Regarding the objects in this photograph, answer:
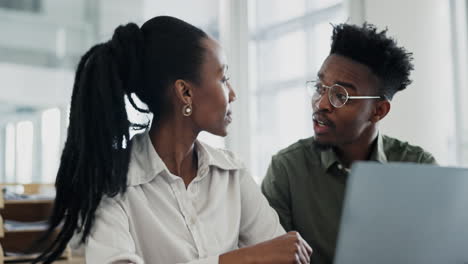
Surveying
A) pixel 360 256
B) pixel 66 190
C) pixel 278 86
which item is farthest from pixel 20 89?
pixel 360 256

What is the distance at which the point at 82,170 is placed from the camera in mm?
1149

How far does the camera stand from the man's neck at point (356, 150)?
5.31 ft

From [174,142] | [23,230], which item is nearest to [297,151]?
[174,142]

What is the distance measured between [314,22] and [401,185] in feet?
10.3

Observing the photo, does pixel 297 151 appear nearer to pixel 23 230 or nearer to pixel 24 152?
pixel 23 230

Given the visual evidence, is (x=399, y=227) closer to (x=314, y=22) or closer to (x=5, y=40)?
(x=5, y=40)

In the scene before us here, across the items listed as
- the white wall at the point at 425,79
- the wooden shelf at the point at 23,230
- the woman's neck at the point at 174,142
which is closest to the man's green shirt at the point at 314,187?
the woman's neck at the point at 174,142

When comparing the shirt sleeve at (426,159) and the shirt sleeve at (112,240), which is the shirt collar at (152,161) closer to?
the shirt sleeve at (112,240)

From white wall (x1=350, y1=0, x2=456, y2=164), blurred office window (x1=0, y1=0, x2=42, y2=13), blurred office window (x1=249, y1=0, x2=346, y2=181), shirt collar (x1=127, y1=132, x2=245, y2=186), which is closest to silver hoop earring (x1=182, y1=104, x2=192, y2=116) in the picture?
shirt collar (x1=127, y1=132, x2=245, y2=186)

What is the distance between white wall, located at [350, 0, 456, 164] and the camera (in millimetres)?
2898

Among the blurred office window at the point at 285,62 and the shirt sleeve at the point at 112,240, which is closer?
the shirt sleeve at the point at 112,240

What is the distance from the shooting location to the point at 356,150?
163cm

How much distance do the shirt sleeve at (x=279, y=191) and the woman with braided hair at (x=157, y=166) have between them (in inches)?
7.1

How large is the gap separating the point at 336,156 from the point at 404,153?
0.71 ft
